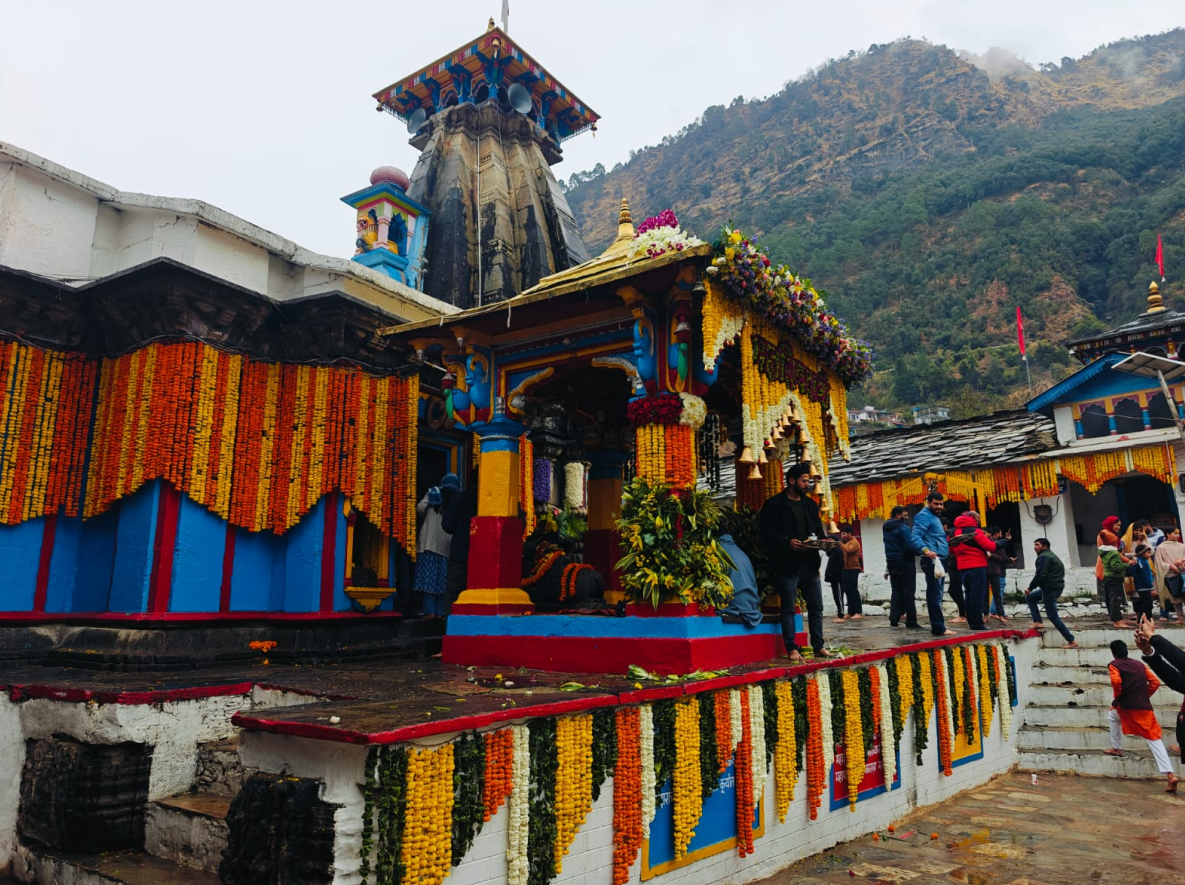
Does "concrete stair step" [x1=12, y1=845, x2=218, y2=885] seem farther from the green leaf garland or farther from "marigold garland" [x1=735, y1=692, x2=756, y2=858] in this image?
"marigold garland" [x1=735, y1=692, x2=756, y2=858]

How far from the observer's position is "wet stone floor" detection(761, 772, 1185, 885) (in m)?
6.45

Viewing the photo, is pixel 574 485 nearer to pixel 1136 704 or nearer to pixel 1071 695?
pixel 1071 695

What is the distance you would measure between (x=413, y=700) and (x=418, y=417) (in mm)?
6200

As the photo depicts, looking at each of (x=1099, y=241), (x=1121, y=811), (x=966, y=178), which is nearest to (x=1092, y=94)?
(x=966, y=178)

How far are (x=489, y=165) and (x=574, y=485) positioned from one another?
8799 millimetres

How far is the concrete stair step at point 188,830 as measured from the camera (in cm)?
512

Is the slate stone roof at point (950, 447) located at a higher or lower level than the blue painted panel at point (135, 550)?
higher

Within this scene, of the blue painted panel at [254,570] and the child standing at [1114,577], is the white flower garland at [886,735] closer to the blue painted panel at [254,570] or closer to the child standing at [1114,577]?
the blue painted panel at [254,570]

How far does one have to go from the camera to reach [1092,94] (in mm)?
110188

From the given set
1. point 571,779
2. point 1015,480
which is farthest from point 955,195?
point 571,779

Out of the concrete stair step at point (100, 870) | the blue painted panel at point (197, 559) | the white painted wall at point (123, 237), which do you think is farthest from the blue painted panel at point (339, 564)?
the concrete stair step at point (100, 870)

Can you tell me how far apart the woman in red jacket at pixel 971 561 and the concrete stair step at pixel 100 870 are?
998cm

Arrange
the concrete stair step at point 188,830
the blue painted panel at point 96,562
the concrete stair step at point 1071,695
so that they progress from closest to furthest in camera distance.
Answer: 1. the concrete stair step at point 188,830
2. the blue painted panel at point 96,562
3. the concrete stair step at point 1071,695

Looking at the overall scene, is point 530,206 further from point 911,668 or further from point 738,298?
point 911,668
